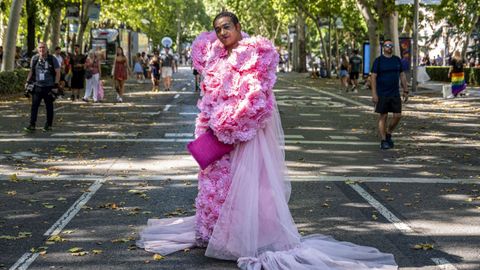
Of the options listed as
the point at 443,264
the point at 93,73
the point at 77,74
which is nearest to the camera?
the point at 443,264

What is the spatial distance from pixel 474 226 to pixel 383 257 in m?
1.80

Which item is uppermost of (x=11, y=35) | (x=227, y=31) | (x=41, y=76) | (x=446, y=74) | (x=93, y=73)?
(x=11, y=35)

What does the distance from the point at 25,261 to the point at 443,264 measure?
3092mm

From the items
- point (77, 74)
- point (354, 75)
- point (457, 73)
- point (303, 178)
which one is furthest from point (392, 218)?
point (354, 75)

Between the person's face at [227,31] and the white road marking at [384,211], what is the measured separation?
236 centimetres

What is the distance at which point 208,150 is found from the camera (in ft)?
19.4

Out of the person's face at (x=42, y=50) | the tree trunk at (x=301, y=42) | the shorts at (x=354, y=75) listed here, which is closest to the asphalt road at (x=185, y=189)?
the person's face at (x=42, y=50)

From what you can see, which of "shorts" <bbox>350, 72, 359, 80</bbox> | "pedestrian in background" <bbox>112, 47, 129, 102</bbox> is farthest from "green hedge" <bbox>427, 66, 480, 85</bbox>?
"pedestrian in background" <bbox>112, 47, 129, 102</bbox>

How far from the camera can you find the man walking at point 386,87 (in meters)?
13.2

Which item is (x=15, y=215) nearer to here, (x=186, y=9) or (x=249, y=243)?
(x=249, y=243)

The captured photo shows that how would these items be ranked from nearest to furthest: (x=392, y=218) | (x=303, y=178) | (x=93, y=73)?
1. (x=392, y=218)
2. (x=303, y=178)
3. (x=93, y=73)

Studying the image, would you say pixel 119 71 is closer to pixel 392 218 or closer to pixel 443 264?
pixel 392 218

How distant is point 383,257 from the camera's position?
227 inches

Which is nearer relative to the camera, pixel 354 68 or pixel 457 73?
pixel 457 73
